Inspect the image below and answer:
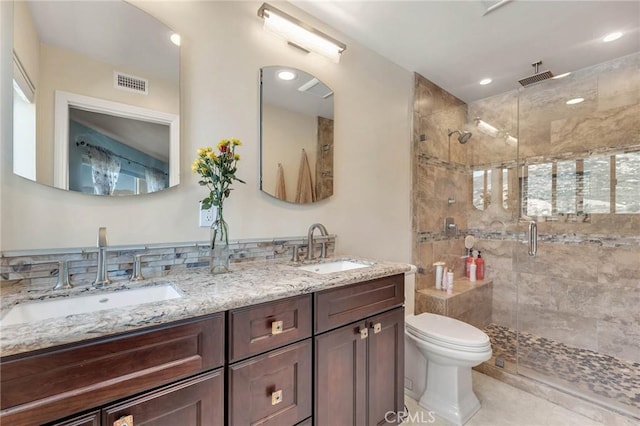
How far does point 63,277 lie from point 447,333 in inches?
75.2

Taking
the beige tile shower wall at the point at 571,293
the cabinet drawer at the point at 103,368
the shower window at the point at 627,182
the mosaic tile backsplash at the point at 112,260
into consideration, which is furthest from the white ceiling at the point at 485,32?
the cabinet drawer at the point at 103,368

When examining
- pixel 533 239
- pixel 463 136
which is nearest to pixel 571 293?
pixel 533 239

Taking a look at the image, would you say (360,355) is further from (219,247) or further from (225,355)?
(219,247)

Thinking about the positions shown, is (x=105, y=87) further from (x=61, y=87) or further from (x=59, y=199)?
(x=59, y=199)

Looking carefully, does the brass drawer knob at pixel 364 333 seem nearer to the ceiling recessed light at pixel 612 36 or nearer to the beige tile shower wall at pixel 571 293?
the beige tile shower wall at pixel 571 293

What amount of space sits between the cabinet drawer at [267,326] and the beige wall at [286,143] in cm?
70

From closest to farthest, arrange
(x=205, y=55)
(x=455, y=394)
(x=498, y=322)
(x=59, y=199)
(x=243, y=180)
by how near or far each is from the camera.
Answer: (x=59, y=199)
(x=205, y=55)
(x=243, y=180)
(x=455, y=394)
(x=498, y=322)

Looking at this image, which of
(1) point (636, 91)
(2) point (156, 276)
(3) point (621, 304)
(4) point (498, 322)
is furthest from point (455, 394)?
(1) point (636, 91)

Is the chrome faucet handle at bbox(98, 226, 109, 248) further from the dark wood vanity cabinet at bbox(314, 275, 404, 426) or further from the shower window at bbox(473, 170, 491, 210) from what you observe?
the shower window at bbox(473, 170, 491, 210)

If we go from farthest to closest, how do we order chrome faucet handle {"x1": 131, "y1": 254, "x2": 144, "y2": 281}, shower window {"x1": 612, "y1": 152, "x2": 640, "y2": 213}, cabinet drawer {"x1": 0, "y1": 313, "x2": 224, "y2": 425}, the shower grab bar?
the shower grab bar → shower window {"x1": 612, "y1": 152, "x2": 640, "y2": 213} → chrome faucet handle {"x1": 131, "y1": 254, "x2": 144, "y2": 281} → cabinet drawer {"x1": 0, "y1": 313, "x2": 224, "y2": 425}

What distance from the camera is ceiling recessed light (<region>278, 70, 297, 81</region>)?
63.8 inches

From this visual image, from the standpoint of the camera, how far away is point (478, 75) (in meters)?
2.46

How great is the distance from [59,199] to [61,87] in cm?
41

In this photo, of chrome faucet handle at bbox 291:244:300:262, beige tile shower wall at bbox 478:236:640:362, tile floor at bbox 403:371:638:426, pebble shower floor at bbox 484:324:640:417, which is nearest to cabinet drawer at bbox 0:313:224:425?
chrome faucet handle at bbox 291:244:300:262
